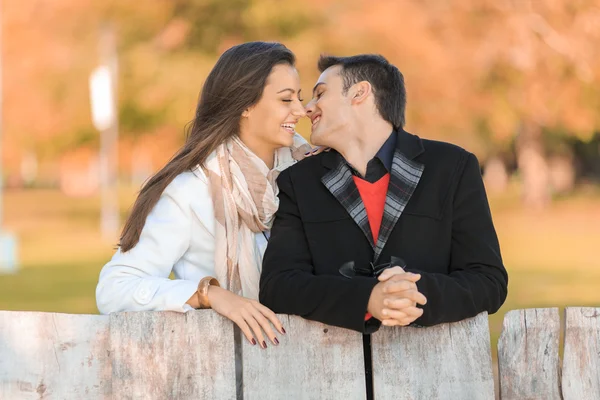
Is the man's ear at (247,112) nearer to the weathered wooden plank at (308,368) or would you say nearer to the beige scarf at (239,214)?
the beige scarf at (239,214)

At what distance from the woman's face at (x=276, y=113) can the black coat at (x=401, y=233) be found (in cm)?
56

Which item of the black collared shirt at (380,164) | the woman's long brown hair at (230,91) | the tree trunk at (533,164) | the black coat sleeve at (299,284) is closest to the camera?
the black coat sleeve at (299,284)

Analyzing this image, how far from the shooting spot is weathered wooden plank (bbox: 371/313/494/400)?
2.99 m

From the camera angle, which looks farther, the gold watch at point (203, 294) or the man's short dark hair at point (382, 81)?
the man's short dark hair at point (382, 81)

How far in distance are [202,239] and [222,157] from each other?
1.13 feet

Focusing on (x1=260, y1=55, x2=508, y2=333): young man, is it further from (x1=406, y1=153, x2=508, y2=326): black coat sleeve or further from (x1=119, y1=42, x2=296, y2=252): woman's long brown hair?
(x1=119, y1=42, x2=296, y2=252): woman's long brown hair

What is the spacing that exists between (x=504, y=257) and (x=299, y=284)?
16.6 metres

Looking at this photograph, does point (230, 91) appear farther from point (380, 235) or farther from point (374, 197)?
point (380, 235)

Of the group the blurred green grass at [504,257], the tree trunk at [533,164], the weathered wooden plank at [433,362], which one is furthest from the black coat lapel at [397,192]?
the tree trunk at [533,164]

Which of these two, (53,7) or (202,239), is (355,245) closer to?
(202,239)

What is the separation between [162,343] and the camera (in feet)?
9.89

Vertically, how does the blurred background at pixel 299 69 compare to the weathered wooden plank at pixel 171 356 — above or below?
above

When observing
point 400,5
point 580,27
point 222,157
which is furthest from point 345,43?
point 222,157

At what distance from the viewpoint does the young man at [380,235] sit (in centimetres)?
296
